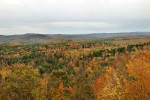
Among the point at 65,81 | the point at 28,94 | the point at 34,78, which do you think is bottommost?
the point at 65,81

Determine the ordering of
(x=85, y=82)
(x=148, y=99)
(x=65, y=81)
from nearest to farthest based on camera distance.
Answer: (x=148, y=99), (x=85, y=82), (x=65, y=81)

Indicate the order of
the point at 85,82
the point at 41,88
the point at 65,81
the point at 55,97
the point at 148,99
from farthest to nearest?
the point at 65,81 → the point at 85,82 → the point at 55,97 → the point at 41,88 → the point at 148,99

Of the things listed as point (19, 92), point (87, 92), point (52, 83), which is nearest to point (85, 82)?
point (87, 92)

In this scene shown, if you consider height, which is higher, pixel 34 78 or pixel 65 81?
pixel 34 78

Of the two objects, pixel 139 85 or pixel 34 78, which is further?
pixel 34 78

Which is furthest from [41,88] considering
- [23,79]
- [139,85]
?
[139,85]

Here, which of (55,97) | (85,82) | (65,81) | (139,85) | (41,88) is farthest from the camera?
(65,81)

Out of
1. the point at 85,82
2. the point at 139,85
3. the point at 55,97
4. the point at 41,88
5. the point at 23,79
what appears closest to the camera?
the point at 139,85

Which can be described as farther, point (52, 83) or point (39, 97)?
point (52, 83)

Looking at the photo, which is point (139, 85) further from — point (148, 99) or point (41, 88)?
point (41, 88)

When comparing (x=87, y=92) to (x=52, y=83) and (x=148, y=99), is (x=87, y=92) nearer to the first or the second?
(x=52, y=83)
